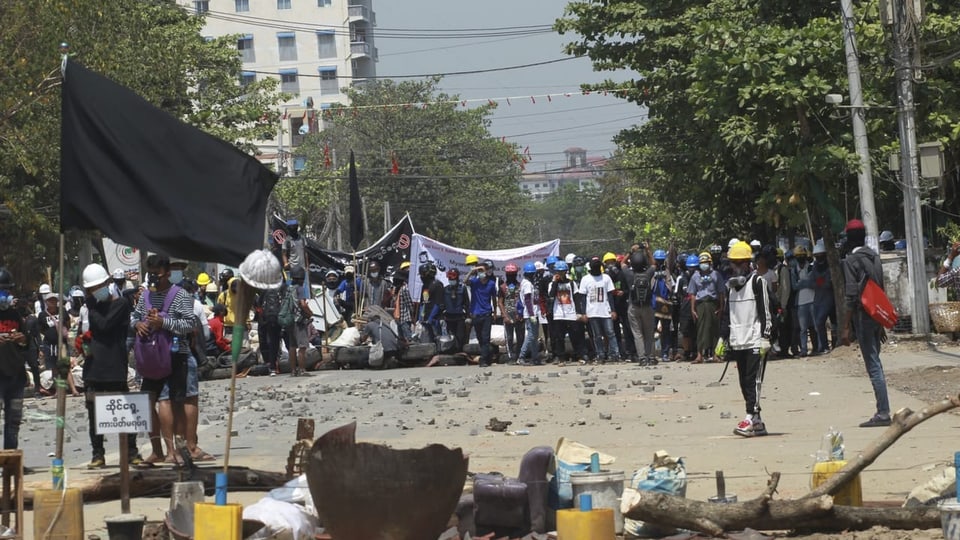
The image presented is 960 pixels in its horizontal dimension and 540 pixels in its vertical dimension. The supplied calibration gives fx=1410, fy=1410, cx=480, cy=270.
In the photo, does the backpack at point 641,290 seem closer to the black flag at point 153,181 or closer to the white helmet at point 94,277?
the white helmet at point 94,277

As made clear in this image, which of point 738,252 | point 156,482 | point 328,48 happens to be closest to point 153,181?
point 156,482

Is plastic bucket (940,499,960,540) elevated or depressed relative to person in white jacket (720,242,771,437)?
depressed

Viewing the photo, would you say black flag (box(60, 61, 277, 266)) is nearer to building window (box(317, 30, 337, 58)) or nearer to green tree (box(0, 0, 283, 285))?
green tree (box(0, 0, 283, 285))

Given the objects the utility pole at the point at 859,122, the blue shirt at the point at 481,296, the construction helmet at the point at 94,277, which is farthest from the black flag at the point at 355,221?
Answer: the construction helmet at the point at 94,277

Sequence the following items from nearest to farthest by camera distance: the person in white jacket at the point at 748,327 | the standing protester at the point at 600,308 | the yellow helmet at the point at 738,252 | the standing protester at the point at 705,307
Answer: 1. the person in white jacket at the point at 748,327
2. the yellow helmet at the point at 738,252
3. the standing protester at the point at 705,307
4. the standing protester at the point at 600,308

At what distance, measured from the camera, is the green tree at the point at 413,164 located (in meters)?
75.7

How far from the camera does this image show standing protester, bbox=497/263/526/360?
26609 mm

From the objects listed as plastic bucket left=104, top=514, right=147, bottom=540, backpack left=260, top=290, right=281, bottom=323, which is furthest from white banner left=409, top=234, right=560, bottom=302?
plastic bucket left=104, top=514, right=147, bottom=540

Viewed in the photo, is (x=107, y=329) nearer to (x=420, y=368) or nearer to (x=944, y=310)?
(x=420, y=368)

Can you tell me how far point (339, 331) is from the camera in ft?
94.8

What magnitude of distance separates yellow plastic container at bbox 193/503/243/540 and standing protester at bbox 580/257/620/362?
59.9ft

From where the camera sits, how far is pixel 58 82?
1161 inches

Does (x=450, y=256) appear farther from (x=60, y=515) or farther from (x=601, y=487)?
(x=60, y=515)

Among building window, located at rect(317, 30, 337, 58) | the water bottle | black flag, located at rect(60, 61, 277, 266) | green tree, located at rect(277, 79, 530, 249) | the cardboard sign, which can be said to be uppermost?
building window, located at rect(317, 30, 337, 58)
